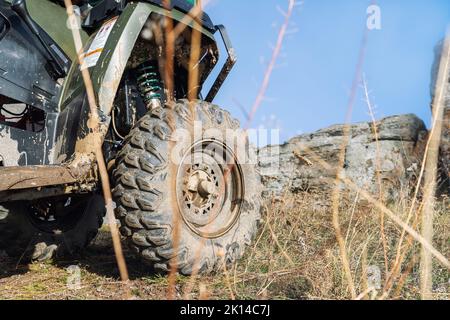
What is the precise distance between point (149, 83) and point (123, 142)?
710 mm

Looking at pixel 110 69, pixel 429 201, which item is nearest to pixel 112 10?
pixel 110 69

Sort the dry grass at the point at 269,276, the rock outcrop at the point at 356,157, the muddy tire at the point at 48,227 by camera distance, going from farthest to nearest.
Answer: the rock outcrop at the point at 356,157 < the muddy tire at the point at 48,227 < the dry grass at the point at 269,276

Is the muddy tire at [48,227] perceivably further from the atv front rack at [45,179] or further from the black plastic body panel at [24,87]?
the atv front rack at [45,179]

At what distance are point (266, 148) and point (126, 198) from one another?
19.1 ft

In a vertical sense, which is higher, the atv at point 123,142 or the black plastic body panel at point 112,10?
the black plastic body panel at point 112,10

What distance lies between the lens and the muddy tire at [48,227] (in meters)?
3.03

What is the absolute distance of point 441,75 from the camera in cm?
163

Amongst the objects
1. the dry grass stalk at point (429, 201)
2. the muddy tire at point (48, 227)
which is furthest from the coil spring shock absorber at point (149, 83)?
the dry grass stalk at point (429, 201)

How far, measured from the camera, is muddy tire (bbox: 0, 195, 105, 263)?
3031 mm

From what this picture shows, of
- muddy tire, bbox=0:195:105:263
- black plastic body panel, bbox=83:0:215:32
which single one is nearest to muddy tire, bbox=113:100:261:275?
black plastic body panel, bbox=83:0:215:32

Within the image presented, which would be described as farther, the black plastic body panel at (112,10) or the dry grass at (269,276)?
the black plastic body panel at (112,10)

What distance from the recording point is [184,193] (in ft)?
8.25

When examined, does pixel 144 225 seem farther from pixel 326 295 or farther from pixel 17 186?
pixel 326 295

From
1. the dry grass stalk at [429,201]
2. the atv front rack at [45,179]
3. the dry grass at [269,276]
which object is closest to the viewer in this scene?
the dry grass stalk at [429,201]
